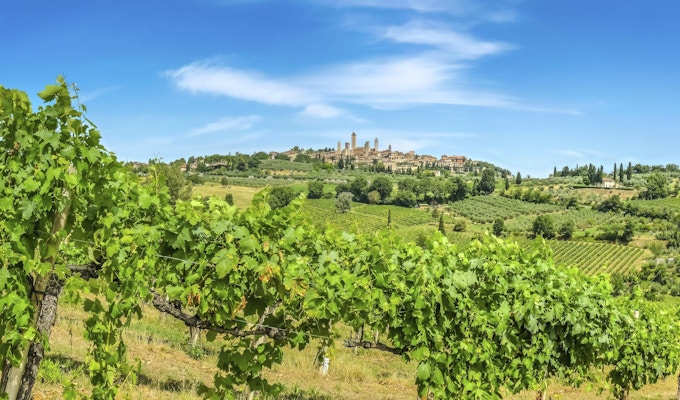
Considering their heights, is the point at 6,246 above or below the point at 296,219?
below

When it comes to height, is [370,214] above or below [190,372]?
above

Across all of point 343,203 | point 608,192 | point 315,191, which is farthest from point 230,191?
point 608,192

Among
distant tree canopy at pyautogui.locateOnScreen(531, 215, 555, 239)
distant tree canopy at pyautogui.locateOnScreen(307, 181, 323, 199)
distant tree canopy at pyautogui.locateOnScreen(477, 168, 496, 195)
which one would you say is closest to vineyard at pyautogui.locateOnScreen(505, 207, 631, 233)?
distant tree canopy at pyautogui.locateOnScreen(531, 215, 555, 239)

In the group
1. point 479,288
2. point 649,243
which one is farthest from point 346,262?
point 649,243

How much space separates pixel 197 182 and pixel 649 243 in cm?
8661

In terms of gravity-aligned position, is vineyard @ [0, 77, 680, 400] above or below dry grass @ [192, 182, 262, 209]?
below

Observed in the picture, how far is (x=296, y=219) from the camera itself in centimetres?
427

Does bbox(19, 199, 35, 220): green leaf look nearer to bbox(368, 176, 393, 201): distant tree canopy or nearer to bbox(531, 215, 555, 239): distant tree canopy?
bbox(531, 215, 555, 239): distant tree canopy

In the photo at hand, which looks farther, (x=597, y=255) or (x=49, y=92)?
(x=597, y=255)

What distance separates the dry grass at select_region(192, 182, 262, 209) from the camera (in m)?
85.8

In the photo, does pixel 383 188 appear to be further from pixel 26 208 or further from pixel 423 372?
pixel 26 208

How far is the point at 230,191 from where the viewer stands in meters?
92.9

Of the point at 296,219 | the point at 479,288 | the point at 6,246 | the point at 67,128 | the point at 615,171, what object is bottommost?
the point at 479,288

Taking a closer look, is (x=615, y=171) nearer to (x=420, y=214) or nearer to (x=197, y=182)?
(x=420, y=214)
